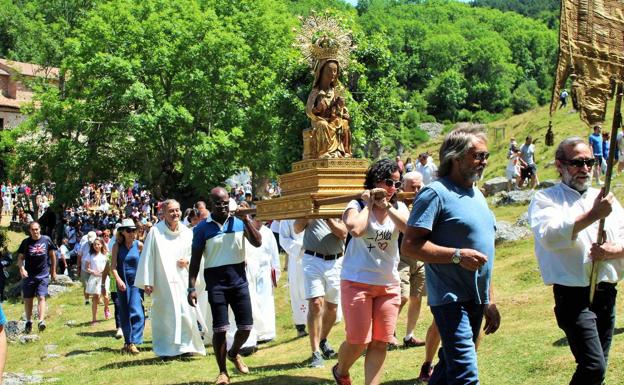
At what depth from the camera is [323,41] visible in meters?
10.7

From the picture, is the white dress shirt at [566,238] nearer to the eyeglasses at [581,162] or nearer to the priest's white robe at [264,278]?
the eyeglasses at [581,162]

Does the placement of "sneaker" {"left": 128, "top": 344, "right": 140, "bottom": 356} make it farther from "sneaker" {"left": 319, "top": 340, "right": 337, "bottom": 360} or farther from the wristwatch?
the wristwatch

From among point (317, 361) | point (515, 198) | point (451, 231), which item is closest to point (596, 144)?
point (515, 198)

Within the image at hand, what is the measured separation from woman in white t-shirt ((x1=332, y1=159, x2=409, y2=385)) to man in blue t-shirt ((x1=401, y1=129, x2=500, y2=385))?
5.54 feet

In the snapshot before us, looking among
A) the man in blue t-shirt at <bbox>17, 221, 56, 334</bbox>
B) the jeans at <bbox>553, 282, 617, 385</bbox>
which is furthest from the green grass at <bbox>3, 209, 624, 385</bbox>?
the jeans at <bbox>553, 282, 617, 385</bbox>

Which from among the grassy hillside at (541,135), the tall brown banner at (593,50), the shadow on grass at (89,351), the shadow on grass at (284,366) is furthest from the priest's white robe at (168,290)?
the grassy hillside at (541,135)

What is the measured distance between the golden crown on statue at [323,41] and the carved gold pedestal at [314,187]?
1495 millimetres

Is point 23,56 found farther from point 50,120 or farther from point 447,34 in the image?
point 447,34

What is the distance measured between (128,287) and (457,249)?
850 centimetres

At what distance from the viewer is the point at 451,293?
17.8 feet

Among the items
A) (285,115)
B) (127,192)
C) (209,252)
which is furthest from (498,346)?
(127,192)

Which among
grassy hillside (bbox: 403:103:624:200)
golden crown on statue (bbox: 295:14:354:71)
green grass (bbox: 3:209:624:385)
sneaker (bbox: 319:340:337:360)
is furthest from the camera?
grassy hillside (bbox: 403:103:624:200)

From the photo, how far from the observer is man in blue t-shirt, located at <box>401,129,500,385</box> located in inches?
210

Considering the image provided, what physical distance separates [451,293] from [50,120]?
32.6 metres
